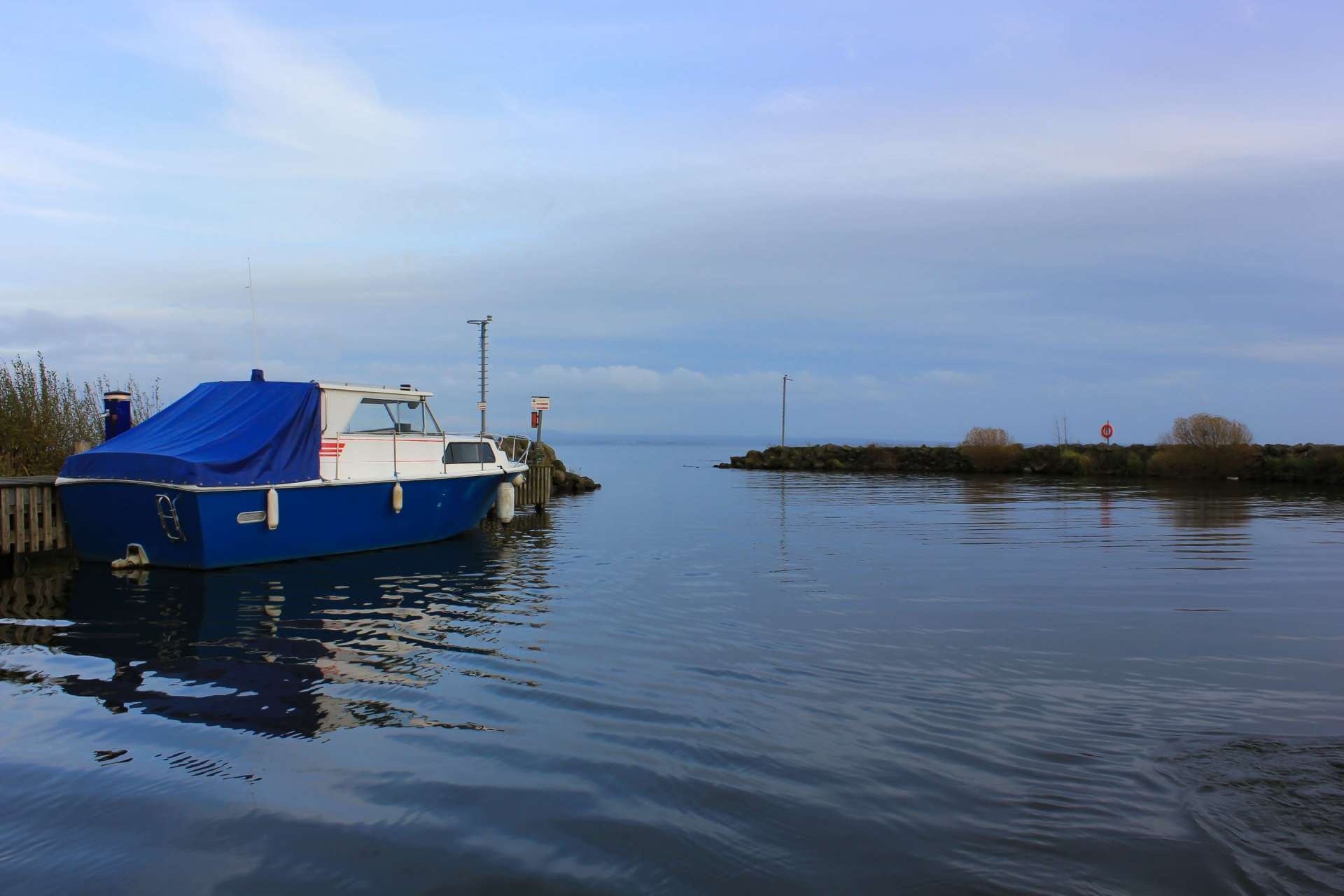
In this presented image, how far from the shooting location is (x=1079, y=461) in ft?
168

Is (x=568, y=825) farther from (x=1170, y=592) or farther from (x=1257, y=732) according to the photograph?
(x=1170, y=592)

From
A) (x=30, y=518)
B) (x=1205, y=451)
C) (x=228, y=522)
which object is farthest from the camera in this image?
(x=1205, y=451)

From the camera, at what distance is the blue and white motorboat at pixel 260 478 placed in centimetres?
1326

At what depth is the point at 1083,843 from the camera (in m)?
4.53

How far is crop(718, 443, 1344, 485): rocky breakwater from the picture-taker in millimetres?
44844

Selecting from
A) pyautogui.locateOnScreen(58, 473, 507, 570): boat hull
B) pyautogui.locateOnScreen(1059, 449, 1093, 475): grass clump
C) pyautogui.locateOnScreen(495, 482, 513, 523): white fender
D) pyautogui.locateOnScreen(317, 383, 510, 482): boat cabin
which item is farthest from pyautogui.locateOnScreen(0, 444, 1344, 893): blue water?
pyautogui.locateOnScreen(1059, 449, 1093, 475): grass clump

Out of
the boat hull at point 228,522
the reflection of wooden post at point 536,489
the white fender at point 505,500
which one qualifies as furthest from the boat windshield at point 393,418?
the reflection of wooden post at point 536,489

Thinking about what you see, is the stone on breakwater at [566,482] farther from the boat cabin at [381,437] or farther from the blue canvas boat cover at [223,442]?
the blue canvas boat cover at [223,442]

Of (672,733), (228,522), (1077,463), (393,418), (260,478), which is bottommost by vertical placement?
(672,733)

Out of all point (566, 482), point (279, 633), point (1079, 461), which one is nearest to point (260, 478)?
point (279, 633)

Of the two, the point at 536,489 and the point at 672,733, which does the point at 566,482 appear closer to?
the point at 536,489

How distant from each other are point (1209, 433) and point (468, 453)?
145 ft

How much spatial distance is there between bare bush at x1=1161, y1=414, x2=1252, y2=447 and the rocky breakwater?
0.53m

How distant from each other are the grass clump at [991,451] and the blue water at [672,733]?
4300 centimetres
